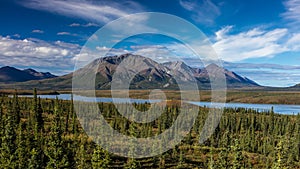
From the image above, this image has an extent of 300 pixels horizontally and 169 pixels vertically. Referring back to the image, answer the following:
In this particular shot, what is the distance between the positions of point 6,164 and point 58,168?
922cm

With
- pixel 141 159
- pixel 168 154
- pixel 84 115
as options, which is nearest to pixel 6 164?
pixel 141 159

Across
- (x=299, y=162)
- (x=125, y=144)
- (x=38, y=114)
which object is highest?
(x=38, y=114)

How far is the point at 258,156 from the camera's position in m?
100

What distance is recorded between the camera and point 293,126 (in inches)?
5404

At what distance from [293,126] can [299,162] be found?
137 feet

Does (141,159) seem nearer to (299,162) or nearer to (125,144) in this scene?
(125,144)

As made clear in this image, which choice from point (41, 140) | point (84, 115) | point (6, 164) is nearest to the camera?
point (6, 164)

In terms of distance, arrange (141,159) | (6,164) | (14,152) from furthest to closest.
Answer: (141,159)
(14,152)
(6,164)

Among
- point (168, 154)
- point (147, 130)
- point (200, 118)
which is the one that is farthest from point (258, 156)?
point (200, 118)

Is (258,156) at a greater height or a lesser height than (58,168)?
lesser

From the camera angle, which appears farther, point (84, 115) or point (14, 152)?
point (84, 115)

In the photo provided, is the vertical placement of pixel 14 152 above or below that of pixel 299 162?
above

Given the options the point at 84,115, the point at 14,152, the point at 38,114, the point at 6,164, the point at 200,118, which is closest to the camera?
the point at 6,164

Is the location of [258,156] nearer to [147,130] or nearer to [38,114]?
[147,130]
